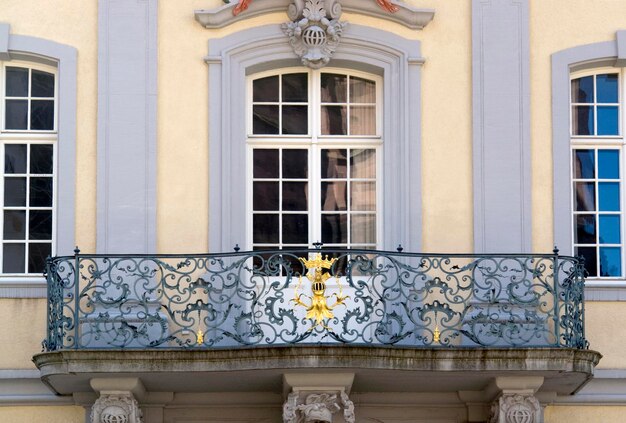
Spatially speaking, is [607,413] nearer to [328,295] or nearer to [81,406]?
[328,295]

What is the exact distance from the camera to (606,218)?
66.3 ft

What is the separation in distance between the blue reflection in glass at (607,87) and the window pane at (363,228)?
2477mm

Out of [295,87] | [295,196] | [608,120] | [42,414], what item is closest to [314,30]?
[295,87]

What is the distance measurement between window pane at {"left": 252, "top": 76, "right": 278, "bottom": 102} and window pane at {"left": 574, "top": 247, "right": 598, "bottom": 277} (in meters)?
3.17

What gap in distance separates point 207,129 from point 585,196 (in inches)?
141

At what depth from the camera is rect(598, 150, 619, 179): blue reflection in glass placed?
66.5ft

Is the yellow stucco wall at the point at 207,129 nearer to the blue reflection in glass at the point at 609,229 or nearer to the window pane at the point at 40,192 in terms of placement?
the window pane at the point at 40,192

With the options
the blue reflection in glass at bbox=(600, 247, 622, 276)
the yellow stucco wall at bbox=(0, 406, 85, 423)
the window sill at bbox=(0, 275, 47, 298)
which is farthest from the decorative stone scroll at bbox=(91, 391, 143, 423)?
the blue reflection in glass at bbox=(600, 247, 622, 276)

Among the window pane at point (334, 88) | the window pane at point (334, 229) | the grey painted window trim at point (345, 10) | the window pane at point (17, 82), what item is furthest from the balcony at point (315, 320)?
the grey painted window trim at point (345, 10)

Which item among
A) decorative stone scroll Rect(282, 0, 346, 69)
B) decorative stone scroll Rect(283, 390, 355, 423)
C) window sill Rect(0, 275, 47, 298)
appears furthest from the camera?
decorative stone scroll Rect(282, 0, 346, 69)

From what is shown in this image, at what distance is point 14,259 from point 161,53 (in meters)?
2.33

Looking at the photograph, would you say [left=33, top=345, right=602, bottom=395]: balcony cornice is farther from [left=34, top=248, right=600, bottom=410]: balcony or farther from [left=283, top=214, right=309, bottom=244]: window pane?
[left=283, top=214, right=309, bottom=244]: window pane

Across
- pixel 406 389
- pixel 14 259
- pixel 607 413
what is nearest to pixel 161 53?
pixel 14 259

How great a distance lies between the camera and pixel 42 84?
2027cm
